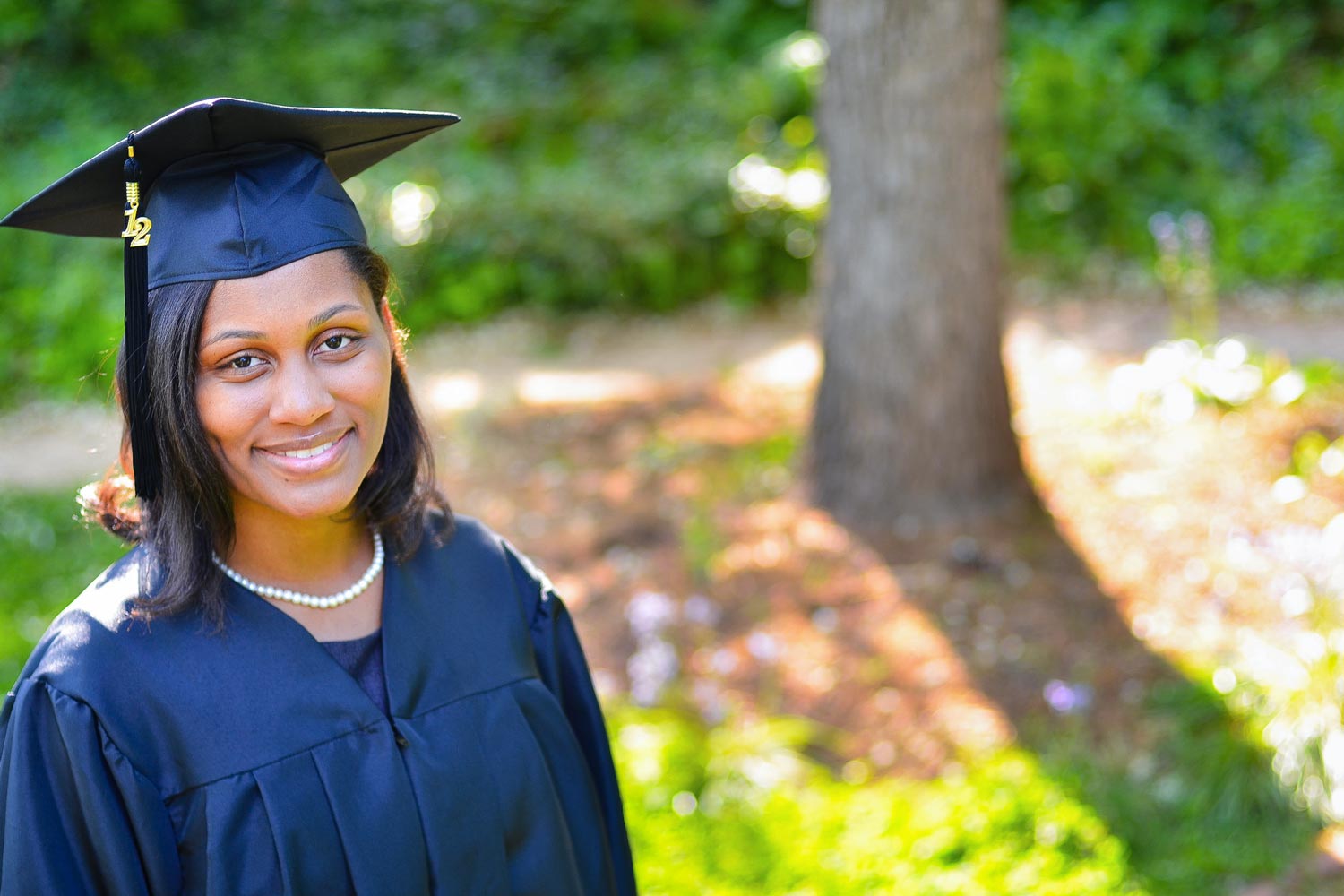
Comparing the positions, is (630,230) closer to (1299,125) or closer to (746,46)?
(746,46)

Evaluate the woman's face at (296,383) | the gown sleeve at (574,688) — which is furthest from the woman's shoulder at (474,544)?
the woman's face at (296,383)

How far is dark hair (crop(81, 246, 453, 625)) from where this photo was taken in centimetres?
157

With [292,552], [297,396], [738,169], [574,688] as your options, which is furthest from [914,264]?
[738,169]

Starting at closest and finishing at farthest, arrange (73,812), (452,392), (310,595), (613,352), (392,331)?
(73,812), (310,595), (392,331), (452,392), (613,352)

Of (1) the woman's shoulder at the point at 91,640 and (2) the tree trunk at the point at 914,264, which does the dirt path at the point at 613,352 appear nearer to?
(2) the tree trunk at the point at 914,264

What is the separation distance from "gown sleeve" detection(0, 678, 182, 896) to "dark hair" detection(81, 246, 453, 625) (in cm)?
16

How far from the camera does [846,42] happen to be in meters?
4.58

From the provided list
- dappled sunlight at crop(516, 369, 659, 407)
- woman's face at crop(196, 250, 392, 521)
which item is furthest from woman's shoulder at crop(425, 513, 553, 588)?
dappled sunlight at crop(516, 369, 659, 407)

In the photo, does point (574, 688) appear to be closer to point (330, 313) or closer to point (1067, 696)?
point (330, 313)

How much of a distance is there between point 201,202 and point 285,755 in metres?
0.70

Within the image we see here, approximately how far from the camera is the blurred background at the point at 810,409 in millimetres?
3383

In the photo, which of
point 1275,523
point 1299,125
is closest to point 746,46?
point 1299,125

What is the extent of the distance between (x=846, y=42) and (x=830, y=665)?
85.6 inches

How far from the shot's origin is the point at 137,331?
1.59 metres
